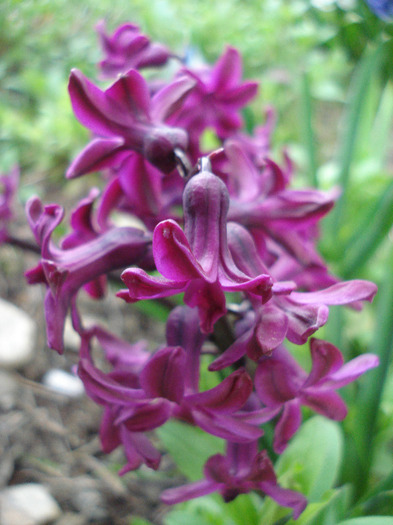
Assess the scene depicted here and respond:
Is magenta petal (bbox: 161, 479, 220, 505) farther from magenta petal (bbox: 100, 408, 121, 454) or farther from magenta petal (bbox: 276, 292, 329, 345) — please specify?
magenta petal (bbox: 276, 292, 329, 345)

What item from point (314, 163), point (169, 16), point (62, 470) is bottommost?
point (62, 470)

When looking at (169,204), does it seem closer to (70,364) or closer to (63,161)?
(70,364)

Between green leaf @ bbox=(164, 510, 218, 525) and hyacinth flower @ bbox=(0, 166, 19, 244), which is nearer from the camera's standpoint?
green leaf @ bbox=(164, 510, 218, 525)

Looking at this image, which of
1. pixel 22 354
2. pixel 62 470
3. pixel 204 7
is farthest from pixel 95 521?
pixel 204 7

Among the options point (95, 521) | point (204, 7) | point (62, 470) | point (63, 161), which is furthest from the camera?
point (204, 7)

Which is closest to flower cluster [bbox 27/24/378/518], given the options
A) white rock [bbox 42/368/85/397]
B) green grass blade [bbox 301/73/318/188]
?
green grass blade [bbox 301/73/318/188]

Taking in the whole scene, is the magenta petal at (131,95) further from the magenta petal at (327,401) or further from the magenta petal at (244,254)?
the magenta petal at (327,401)
